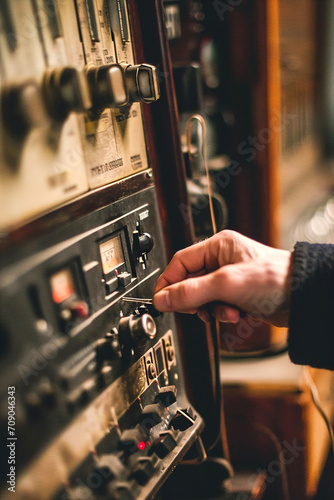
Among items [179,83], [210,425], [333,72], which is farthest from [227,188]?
[333,72]

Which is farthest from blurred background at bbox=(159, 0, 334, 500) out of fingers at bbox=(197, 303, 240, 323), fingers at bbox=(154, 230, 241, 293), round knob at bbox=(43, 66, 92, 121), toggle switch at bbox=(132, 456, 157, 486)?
toggle switch at bbox=(132, 456, 157, 486)

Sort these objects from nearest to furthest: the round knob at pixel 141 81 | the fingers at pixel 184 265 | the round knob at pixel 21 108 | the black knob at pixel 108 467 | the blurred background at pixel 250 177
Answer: the round knob at pixel 21 108, the black knob at pixel 108 467, the round knob at pixel 141 81, the fingers at pixel 184 265, the blurred background at pixel 250 177

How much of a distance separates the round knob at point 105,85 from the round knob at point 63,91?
6cm

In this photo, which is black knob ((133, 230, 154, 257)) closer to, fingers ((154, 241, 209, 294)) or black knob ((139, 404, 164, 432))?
fingers ((154, 241, 209, 294))

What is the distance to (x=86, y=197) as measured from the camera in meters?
0.66

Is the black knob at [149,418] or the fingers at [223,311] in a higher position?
the fingers at [223,311]

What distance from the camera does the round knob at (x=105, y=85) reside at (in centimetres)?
63

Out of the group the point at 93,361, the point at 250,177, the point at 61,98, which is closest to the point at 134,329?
the point at 93,361

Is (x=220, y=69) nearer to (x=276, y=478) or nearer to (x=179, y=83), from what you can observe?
(x=179, y=83)

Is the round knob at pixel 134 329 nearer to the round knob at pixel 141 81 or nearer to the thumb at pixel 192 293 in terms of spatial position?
the thumb at pixel 192 293

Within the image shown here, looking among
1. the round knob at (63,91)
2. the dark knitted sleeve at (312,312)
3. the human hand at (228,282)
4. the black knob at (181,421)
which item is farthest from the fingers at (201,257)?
the round knob at (63,91)

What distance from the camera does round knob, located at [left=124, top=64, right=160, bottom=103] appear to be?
72 centimetres

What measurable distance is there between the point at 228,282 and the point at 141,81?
1.11 ft

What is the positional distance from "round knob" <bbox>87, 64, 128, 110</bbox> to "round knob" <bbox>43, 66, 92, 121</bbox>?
58 mm
